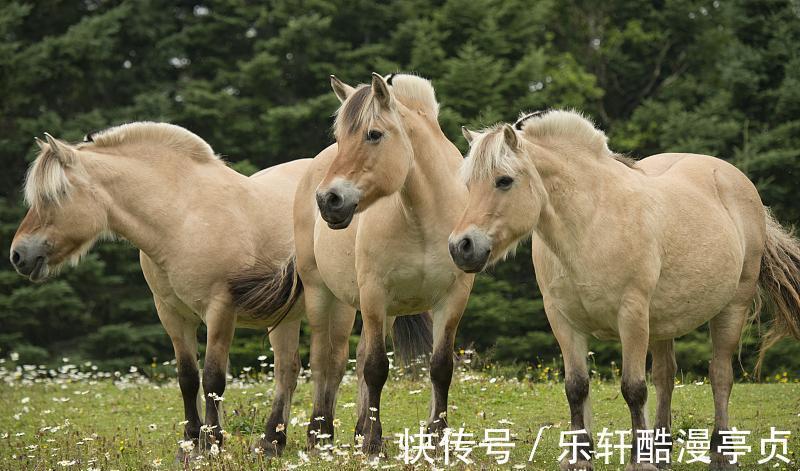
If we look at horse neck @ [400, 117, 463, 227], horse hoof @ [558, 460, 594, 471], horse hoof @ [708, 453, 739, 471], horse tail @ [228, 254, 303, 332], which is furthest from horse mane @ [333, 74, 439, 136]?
horse hoof @ [708, 453, 739, 471]

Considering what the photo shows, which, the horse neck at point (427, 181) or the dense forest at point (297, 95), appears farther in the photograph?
the dense forest at point (297, 95)

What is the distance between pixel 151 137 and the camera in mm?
7859

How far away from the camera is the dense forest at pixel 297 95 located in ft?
64.3

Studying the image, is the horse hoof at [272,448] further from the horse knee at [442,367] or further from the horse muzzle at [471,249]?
the horse muzzle at [471,249]

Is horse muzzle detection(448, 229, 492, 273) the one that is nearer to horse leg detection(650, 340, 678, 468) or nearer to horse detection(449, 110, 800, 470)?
horse detection(449, 110, 800, 470)

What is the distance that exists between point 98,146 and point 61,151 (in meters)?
0.47

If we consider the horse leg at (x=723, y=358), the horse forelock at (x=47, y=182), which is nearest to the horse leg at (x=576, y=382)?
the horse leg at (x=723, y=358)

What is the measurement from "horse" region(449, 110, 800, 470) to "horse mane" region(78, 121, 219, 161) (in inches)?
107

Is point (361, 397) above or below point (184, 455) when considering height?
above

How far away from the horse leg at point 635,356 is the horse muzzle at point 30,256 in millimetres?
4383

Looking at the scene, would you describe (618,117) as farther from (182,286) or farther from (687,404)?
(182,286)

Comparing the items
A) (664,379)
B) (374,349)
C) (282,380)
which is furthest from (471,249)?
(282,380)

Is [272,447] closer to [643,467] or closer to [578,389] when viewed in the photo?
[578,389]

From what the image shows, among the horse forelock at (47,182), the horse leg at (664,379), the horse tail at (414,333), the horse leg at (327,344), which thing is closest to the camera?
the horse leg at (664,379)
